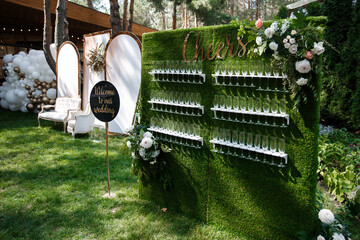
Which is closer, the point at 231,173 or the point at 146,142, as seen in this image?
the point at 231,173

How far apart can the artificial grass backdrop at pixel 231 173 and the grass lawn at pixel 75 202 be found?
0.80 feet

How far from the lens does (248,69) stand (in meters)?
2.65

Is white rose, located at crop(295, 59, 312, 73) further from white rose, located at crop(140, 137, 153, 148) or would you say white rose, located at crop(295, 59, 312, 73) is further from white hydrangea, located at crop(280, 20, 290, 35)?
white rose, located at crop(140, 137, 153, 148)

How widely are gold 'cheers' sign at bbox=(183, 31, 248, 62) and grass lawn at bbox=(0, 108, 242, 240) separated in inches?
68.7

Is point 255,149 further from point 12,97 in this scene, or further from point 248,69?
point 12,97

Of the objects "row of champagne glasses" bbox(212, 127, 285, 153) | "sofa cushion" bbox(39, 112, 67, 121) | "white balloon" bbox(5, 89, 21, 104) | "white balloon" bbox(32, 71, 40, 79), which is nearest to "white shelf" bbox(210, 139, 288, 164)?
"row of champagne glasses" bbox(212, 127, 285, 153)

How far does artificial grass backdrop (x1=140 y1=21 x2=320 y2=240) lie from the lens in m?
2.46

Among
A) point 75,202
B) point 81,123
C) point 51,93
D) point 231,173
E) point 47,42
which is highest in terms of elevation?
point 47,42

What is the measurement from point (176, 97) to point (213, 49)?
2.36 feet

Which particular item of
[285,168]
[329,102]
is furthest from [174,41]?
[329,102]

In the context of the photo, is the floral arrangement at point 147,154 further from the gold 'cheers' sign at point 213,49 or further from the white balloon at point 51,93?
the white balloon at point 51,93

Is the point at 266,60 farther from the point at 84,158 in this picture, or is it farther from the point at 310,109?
the point at 84,158

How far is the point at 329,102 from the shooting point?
6688 mm

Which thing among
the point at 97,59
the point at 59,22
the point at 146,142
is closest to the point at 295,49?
the point at 146,142
